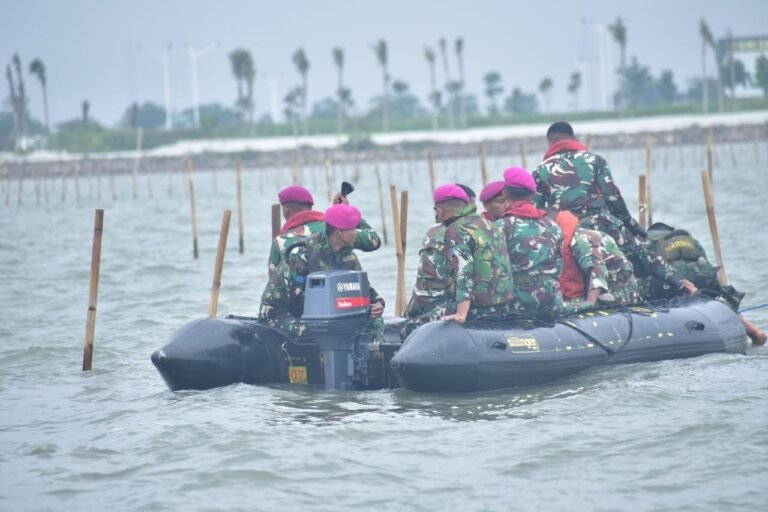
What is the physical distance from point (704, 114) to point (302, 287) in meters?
115

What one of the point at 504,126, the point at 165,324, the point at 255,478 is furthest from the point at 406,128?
the point at 255,478

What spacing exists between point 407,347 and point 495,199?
1.69 metres

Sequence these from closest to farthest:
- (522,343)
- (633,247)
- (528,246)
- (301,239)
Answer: (522,343) < (528,246) < (301,239) < (633,247)

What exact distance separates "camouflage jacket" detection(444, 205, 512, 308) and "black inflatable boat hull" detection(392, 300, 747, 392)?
0.29 metres

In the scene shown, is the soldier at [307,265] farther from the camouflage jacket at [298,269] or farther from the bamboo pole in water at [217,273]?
the bamboo pole in water at [217,273]

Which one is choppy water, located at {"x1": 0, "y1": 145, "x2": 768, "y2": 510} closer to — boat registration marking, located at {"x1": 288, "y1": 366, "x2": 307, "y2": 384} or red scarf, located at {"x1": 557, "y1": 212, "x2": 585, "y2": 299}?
boat registration marking, located at {"x1": 288, "y1": 366, "x2": 307, "y2": 384}

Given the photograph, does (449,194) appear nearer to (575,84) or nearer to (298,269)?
(298,269)

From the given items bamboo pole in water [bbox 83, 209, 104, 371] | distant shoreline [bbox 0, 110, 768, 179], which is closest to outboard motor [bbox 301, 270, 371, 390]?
bamboo pole in water [bbox 83, 209, 104, 371]

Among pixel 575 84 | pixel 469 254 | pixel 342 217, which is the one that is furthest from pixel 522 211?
pixel 575 84

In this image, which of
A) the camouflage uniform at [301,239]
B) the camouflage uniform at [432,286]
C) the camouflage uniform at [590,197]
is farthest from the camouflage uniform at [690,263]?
the camouflage uniform at [301,239]

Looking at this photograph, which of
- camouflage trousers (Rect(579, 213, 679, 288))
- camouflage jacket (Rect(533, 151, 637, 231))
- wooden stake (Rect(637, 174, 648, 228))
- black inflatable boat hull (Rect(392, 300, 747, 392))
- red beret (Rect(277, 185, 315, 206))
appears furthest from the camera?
wooden stake (Rect(637, 174, 648, 228))

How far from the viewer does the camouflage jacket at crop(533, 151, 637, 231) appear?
45.8ft

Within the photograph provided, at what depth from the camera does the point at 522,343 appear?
12055 millimetres

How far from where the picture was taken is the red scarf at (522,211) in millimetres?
12391
